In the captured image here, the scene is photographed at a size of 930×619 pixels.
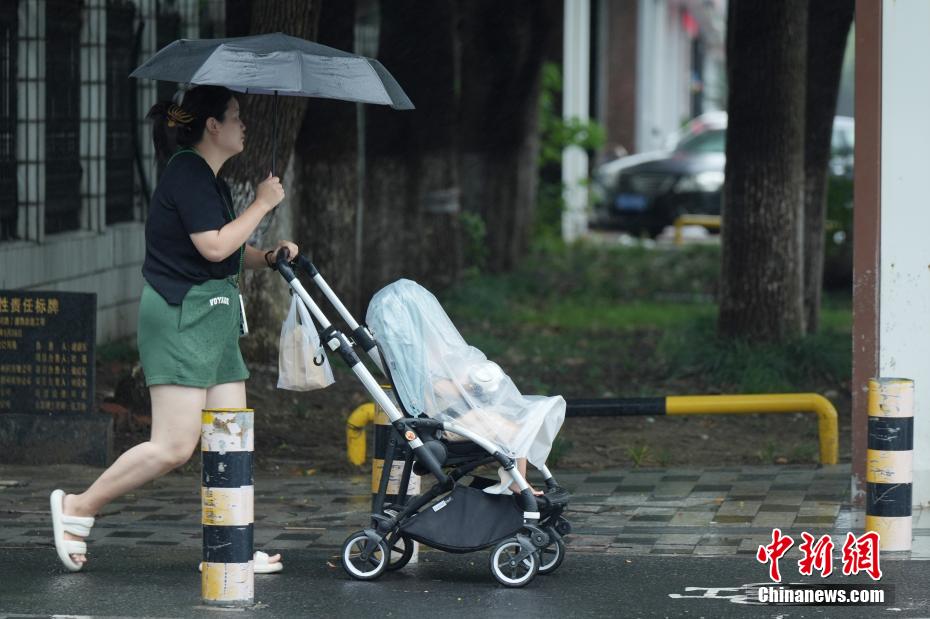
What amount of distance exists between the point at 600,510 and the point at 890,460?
1741mm

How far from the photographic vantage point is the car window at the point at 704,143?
82.7 feet

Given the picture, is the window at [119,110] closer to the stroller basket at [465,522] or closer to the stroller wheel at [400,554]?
the stroller wheel at [400,554]

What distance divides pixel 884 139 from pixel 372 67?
2.39m

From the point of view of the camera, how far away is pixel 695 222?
2373 cm

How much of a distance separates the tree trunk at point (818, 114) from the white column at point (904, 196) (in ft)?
18.8

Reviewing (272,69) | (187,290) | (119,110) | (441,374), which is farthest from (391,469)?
(119,110)

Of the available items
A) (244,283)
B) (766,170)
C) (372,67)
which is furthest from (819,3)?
(372,67)

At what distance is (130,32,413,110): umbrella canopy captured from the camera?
19.6 feet

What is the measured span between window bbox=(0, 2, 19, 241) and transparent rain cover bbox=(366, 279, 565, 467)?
17.4 ft

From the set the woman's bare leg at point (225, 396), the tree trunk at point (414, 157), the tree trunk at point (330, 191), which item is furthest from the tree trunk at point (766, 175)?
the woman's bare leg at point (225, 396)

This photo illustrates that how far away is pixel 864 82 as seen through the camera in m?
7.26

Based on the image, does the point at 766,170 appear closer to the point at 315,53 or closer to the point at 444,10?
the point at 444,10

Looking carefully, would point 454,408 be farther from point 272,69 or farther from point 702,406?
point 702,406

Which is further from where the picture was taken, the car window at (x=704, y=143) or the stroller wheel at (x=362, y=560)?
the car window at (x=704, y=143)
